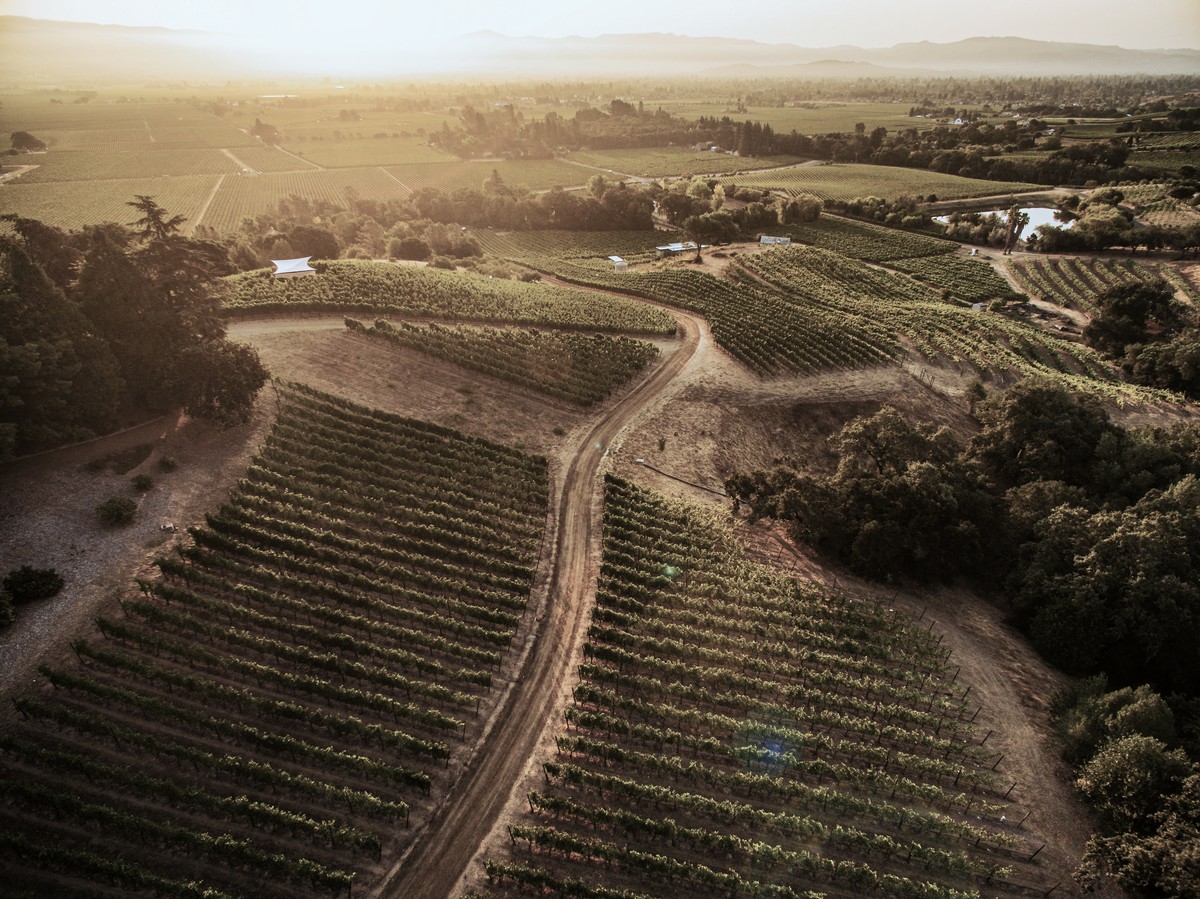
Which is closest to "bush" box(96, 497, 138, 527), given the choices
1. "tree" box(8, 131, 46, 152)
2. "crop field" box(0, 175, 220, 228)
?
"crop field" box(0, 175, 220, 228)

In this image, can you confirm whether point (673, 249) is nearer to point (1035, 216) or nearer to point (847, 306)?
point (847, 306)

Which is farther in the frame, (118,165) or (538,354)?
(118,165)

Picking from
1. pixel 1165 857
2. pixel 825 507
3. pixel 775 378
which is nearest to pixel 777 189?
pixel 775 378

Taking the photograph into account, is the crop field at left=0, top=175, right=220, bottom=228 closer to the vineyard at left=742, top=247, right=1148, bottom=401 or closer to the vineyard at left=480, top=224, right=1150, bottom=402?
the vineyard at left=480, top=224, right=1150, bottom=402

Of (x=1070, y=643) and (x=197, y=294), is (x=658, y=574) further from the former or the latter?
(x=197, y=294)

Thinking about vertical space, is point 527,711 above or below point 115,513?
below

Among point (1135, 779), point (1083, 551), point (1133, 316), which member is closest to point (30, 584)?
point (1135, 779)
